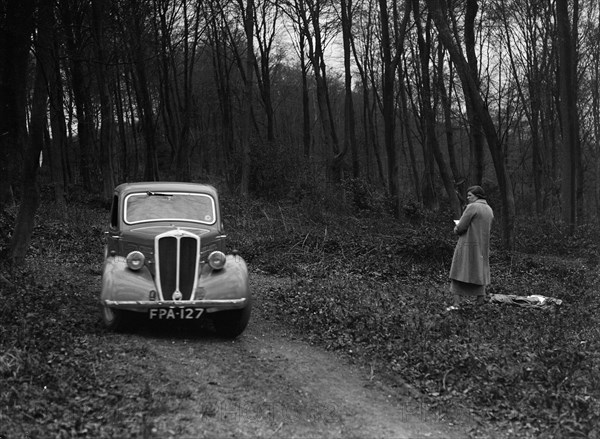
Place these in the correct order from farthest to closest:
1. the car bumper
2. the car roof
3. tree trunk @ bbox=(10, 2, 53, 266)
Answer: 1. tree trunk @ bbox=(10, 2, 53, 266)
2. the car roof
3. the car bumper

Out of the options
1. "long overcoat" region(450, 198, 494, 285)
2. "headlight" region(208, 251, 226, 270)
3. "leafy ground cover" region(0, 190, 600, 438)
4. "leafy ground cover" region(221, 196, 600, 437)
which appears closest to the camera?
"leafy ground cover" region(0, 190, 600, 438)

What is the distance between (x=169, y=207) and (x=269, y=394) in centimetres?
363

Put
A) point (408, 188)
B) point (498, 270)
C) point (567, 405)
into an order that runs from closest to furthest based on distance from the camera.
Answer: point (567, 405), point (498, 270), point (408, 188)

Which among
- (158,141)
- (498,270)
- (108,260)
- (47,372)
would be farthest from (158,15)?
(47,372)

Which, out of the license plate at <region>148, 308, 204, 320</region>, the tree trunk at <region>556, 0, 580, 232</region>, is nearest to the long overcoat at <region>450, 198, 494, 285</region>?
the license plate at <region>148, 308, 204, 320</region>

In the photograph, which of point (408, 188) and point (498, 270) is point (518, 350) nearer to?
point (498, 270)

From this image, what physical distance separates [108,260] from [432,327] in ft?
14.1

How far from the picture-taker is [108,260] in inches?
318

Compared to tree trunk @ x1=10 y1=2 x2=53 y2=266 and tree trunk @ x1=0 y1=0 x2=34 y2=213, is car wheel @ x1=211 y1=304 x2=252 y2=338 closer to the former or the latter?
tree trunk @ x1=10 y1=2 x2=53 y2=266

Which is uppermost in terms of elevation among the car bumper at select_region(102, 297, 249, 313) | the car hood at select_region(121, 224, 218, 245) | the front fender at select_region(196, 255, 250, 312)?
the car hood at select_region(121, 224, 218, 245)

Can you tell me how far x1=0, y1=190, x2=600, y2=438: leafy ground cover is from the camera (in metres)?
5.53

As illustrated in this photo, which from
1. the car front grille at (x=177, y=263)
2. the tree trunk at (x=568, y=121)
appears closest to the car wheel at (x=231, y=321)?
the car front grille at (x=177, y=263)

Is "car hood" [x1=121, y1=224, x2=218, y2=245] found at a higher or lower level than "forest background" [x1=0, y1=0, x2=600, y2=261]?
lower

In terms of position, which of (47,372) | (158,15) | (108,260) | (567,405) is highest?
(158,15)
